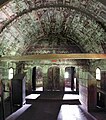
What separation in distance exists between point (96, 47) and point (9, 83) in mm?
5615

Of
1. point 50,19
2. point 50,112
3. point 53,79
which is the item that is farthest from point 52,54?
point 53,79

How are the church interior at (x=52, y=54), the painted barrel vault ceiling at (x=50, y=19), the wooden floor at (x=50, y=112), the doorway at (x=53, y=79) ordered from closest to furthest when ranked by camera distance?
1. the painted barrel vault ceiling at (x=50, y=19)
2. the church interior at (x=52, y=54)
3. the wooden floor at (x=50, y=112)
4. the doorway at (x=53, y=79)

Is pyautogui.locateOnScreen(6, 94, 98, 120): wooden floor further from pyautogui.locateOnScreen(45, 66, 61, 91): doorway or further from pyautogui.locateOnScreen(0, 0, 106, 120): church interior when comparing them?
pyautogui.locateOnScreen(45, 66, 61, 91): doorway

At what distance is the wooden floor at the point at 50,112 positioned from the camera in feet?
33.3

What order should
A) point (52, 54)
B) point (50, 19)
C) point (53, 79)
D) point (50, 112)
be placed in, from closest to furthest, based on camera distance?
1. point (52, 54)
2. point (50, 19)
3. point (50, 112)
4. point (53, 79)

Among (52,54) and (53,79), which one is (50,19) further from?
(53,79)

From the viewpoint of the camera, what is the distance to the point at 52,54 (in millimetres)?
7988

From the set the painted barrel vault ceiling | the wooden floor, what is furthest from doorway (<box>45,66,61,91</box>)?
the painted barrel vault ceiling

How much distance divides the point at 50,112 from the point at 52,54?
14.8 feet

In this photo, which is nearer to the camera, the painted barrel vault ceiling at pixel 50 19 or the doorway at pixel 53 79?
the painted barrel vault ceiling at pixel 50 19

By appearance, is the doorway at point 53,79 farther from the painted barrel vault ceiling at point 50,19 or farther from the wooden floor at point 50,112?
the painted barrel vault ceiling at point 50,19

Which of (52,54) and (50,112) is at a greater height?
(52,54)

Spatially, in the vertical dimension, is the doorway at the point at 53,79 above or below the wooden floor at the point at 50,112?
above

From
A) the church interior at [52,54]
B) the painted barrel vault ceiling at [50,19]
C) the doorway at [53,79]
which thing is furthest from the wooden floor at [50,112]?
the painted barrel vault ceiling at [50,19]
